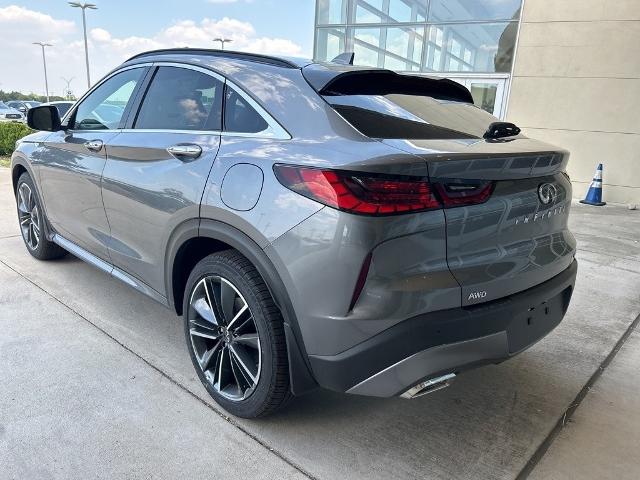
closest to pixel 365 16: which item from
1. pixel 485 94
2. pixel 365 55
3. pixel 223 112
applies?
pixel 365 55

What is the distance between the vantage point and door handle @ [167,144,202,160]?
95.0 inches

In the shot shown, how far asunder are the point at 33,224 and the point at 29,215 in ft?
0.43

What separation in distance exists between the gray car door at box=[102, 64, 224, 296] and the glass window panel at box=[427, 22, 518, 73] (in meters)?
8.80

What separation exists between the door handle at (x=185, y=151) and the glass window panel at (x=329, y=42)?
971 centimetres

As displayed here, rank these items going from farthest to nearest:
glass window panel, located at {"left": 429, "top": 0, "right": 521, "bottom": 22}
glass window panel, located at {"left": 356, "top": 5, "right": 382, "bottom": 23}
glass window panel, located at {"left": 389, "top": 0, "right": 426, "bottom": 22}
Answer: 1. glass window panel, located at {"left": 356, "top": 5, "right": 382, "bottom": 23}
2. glass window panel, located at {"left": 389, "top": 0, "right": 426, "bottom": 22}
3. glass window panel, located at {"left": 429, "top": 0, "right": 521, "bottom": 22}

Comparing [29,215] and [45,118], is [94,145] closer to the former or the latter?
[45,118]

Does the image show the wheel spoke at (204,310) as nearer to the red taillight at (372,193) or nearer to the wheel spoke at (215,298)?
the wheel spoke at (215,298)

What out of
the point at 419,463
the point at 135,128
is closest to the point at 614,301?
the point at 419,463

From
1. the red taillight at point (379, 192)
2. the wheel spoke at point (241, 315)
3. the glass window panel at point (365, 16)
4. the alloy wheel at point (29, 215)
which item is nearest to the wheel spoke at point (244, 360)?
the wheel spoke at point (241, 315)

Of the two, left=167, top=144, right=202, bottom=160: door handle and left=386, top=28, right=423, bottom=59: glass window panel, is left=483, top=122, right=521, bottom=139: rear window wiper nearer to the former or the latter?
left=167, top=144, right=202, bottom=160: door handle

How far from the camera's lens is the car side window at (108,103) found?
3.20 meters

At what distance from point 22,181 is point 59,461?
315 cm

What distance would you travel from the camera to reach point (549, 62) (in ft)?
31.5

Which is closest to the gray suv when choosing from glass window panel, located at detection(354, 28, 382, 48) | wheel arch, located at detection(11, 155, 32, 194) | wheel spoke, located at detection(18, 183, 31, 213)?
wheel arch, located at detection(11, 155, 32, 194)
